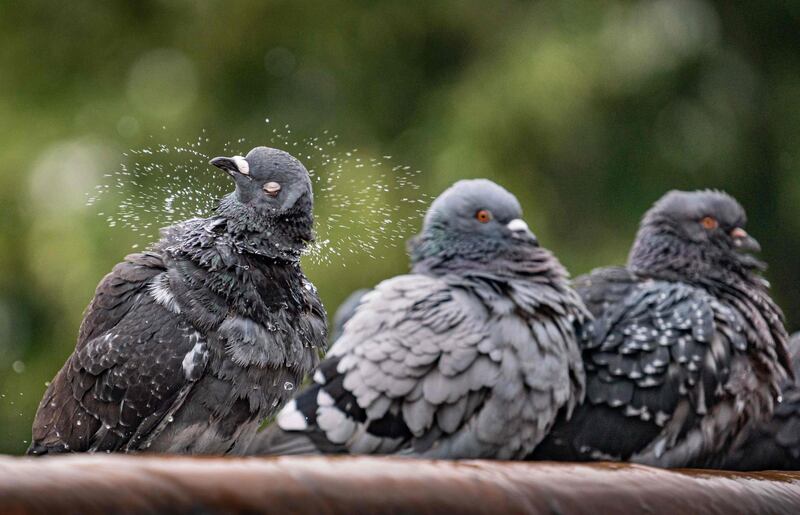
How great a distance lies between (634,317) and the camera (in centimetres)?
430

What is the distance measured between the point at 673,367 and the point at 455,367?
3.09 feet

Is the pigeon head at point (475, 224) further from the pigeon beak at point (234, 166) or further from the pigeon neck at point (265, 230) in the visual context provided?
the pigeon beak at point (234, 166)

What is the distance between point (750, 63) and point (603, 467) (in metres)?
7.63

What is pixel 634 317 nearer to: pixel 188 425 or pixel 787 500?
pixel 787 500

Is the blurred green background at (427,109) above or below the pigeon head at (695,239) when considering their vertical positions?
above

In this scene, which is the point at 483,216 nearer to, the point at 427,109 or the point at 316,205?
the point at 316,205

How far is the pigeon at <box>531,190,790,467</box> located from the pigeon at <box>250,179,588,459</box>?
0.19m

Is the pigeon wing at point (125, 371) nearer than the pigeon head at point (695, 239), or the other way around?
the pigeon wing at point (125, 371)

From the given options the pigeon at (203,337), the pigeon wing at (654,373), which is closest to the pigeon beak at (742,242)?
the pigeon wing at (654,373)

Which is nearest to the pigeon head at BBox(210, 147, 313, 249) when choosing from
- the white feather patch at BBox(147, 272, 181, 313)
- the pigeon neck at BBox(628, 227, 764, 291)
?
the white feather patch at BBox(147, 272, 181, 313)

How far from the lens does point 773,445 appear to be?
464 centimetres

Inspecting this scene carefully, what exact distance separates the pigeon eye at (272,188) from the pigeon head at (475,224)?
1205 millimetres

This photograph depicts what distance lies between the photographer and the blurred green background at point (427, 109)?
24.0ft

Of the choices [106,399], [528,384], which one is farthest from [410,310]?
[106,399]
